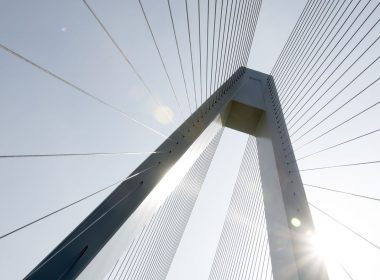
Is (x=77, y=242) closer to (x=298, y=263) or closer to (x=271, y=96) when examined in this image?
(x=298, y=263)

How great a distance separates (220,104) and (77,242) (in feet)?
11.2

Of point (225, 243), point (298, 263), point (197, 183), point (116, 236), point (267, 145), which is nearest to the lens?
point (116, 236)

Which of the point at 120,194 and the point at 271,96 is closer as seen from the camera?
the point at 120,194

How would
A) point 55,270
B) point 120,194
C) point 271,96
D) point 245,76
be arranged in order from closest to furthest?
point 55,270, point 120,194, point 271,96, point 245,76

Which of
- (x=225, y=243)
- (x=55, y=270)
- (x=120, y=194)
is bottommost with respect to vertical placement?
(x=55, y=270)

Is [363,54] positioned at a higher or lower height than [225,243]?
higher

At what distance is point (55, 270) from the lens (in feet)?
4.34

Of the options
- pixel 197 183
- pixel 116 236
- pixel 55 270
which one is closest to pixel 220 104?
pixel 116 236

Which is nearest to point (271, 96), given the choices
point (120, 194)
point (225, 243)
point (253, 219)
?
point (253, 219)

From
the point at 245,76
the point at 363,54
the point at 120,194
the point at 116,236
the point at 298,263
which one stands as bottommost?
the point at 116,236

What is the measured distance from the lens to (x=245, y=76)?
266 inches

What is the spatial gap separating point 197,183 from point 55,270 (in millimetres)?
7120

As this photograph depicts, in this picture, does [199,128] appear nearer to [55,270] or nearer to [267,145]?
[267,145]

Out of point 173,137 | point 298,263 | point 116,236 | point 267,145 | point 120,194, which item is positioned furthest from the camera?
point 267,145
